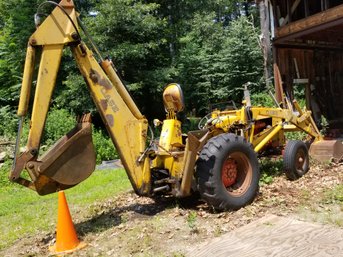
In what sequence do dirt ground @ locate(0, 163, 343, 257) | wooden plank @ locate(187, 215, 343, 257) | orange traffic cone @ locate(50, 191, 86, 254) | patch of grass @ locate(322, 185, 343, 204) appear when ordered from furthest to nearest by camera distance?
patch of grass @ locate(322, 185, 343, 204) < orange traffic cone @ locate(50, 191, 86, 254) < dirt ground @ locate(0, 163, 343, 257) < wooden plank @ locate(187, 215, 343, 257)

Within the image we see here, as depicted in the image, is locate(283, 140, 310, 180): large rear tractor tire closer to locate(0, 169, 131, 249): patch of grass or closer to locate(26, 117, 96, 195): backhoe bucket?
locate(0, 169, 131, 249): patch of grass

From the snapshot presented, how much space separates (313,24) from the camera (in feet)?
31.8

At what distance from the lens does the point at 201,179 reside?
16.7 feet

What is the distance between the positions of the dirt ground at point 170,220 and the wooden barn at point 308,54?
223 inches

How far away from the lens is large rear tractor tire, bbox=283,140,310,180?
6.74 m

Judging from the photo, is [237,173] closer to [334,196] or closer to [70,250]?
[334,196]

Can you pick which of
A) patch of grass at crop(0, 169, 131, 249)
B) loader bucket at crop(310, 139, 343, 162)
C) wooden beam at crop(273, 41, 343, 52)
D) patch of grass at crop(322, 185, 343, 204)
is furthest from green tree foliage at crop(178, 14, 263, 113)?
patch of grass at crop(322, 185, 343, 204)

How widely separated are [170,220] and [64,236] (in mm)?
1373

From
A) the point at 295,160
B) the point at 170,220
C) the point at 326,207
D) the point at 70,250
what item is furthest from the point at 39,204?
the point at 326,207

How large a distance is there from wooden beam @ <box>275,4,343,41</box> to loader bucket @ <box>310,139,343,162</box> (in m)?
3.13

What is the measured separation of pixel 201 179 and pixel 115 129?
4.35 feet

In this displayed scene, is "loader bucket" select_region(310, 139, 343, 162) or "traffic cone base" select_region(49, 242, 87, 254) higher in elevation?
"loader bucket" select_region(310, 139, 343, 162)

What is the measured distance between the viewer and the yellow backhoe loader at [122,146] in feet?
14.7

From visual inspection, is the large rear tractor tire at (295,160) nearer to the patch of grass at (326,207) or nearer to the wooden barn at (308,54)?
the patch of grass at (326,207)
